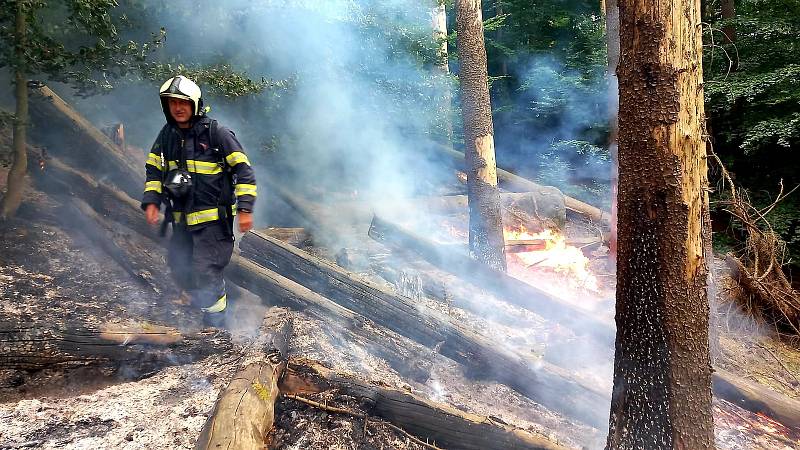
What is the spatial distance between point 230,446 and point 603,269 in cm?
674

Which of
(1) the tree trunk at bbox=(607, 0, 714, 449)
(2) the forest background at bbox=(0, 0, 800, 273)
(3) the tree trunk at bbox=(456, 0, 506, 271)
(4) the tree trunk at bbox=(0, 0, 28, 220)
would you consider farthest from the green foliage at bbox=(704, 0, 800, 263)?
(4) the tree trunk at bbox=(0, 0, 28, 220)

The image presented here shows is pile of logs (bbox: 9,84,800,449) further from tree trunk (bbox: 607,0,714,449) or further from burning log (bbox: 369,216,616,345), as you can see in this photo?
tree trunk (bbox: 607,0,714,449)

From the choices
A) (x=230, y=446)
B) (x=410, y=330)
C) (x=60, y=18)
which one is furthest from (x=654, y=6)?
(x=60, y=18)

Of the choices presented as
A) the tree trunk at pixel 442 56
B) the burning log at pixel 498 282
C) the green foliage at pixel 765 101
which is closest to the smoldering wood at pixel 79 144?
the burning log at pixel 498 282

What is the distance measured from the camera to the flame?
725 centimetres

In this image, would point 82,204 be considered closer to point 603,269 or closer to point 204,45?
point 204,45

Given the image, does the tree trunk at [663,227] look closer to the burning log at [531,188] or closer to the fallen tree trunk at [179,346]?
the fallen tree trunk at [179,346]

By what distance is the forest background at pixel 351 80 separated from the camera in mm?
6199

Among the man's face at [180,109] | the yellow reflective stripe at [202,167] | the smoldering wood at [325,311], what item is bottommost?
the smoldering wood at [325,311]

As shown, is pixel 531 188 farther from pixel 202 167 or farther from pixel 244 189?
pixel 202 167

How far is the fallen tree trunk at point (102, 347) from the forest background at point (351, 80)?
286 cm

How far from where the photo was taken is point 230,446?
8.16 ft

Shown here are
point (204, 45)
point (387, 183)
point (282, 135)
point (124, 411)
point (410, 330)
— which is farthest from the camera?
point (387, 183)

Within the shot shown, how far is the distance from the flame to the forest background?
8.53ft
